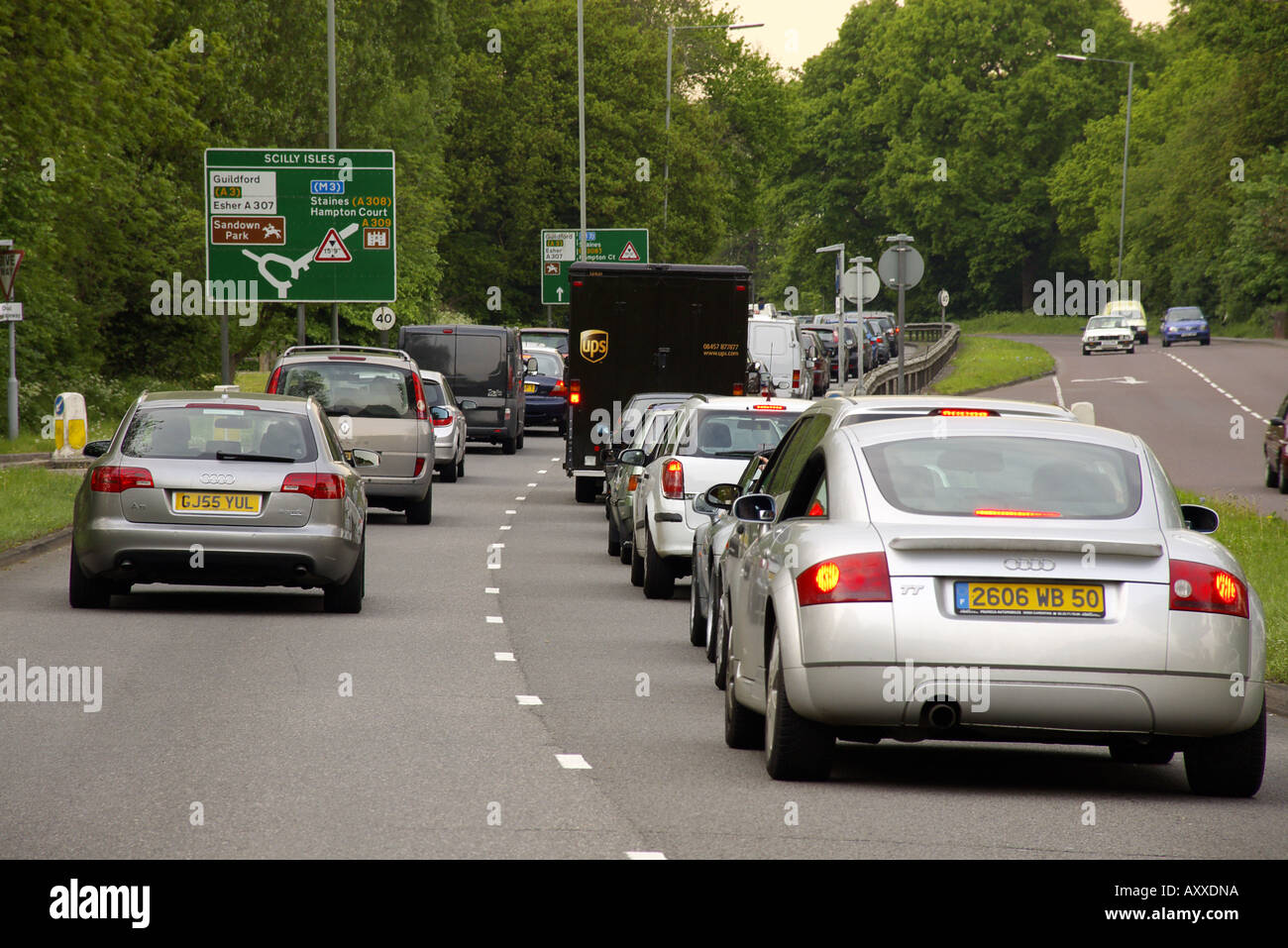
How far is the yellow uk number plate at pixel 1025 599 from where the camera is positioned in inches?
317

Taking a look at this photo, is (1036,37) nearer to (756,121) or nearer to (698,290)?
(756,121)

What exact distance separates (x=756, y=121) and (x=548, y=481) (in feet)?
205

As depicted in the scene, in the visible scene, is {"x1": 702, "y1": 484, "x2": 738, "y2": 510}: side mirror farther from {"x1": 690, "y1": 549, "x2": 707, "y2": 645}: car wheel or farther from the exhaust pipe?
the exhaust pipe

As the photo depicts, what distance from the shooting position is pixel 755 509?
31.4 feet

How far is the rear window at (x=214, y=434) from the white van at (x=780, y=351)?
1324 inches

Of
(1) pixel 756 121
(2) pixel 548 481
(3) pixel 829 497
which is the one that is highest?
(1) pixel 756 121

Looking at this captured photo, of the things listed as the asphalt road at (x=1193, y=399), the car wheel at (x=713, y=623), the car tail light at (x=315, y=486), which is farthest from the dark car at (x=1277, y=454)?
the car wheel at (x=713, y=623)

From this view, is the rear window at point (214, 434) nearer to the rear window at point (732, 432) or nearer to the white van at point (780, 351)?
the rear window at point (732, 432)

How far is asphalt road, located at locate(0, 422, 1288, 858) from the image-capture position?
23.9ft

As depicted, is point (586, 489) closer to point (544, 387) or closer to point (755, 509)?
point (544, 387)

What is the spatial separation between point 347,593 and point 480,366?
79.4 ft

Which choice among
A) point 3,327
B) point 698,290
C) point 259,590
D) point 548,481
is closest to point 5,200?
point 3,327

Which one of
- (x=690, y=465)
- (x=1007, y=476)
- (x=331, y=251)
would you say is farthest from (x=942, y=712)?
Result: (x=331, y=251)
